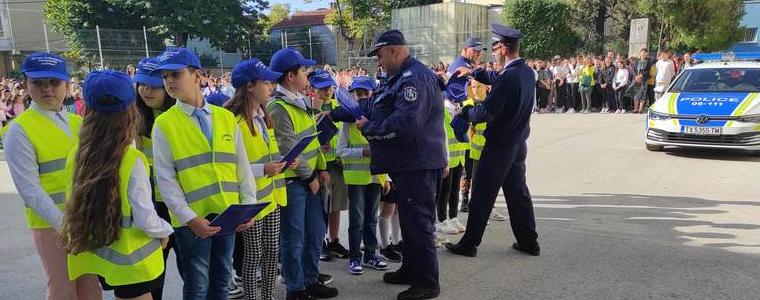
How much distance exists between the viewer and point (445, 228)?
573 centimetres

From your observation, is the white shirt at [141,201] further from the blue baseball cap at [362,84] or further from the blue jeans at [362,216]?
the blue baseball cap at [362,84]

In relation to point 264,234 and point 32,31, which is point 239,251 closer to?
point 264,234

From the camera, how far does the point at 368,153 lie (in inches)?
179

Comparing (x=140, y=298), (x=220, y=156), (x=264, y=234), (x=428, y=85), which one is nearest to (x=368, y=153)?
(x=428, y=85)

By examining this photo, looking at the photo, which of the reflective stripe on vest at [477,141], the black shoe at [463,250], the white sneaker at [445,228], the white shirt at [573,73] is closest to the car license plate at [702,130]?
the reflective stripe on vest at [477,141]

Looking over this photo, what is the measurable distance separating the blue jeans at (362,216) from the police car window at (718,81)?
8.10 meters

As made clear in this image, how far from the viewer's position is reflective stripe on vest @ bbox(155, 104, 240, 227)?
287cm

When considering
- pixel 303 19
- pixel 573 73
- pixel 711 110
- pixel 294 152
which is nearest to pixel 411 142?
pixel 294 152

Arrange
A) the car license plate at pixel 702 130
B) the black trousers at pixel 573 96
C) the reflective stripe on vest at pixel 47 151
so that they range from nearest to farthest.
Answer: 1. the reflective stripe on vest at pixel 47 151
2. the car license plate at pixel 702 130
3. the black trousers at pixel 573 96

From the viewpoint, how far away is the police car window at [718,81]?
984cm

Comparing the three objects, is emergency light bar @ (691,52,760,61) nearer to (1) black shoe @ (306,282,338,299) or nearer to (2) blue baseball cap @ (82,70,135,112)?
(1) black shoe @ (306,282,338,299)

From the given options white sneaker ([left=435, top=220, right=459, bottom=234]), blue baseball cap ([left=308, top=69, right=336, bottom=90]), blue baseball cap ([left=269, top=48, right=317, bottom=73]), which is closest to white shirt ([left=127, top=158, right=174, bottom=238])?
blue baseball cap ([left=269, top=48, right=317, bottom=73])

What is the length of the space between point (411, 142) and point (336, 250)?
5.77ft

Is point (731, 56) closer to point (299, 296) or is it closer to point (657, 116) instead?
point (657, 116)
